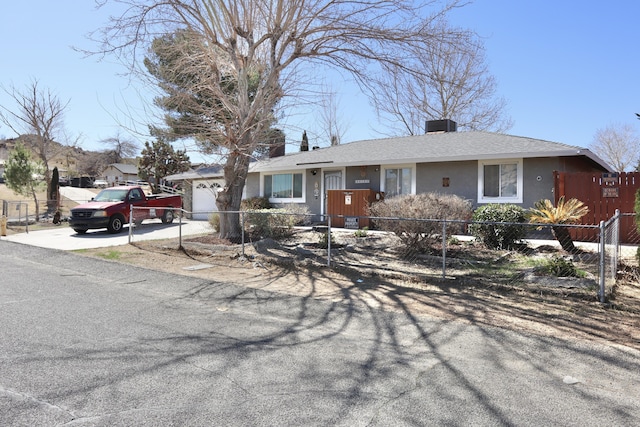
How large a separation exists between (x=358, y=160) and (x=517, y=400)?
13499 mm

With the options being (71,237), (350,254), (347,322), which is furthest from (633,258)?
(71,237)

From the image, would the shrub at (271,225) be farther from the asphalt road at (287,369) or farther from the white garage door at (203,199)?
the white garage door at (203,199)

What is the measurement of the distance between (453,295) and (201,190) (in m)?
19.1

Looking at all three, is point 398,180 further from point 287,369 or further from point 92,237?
point 287,369

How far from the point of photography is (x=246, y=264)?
999 centimetres

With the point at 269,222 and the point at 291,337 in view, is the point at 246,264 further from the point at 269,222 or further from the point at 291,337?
the point at 291,337

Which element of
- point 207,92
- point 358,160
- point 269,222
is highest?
point 207,92

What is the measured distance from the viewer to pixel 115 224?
648 inches

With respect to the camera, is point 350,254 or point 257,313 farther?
point 350,254

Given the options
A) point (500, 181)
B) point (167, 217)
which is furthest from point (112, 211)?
point (500, 181)

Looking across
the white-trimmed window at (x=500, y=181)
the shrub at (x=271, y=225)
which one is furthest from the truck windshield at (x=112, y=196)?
the white-trimmed window at (x=500, y=181)

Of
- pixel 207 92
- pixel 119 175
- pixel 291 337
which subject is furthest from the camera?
pixel 119 175

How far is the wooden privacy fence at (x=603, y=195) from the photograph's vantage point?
1144cm

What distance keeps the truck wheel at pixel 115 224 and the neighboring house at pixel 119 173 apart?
232ft
